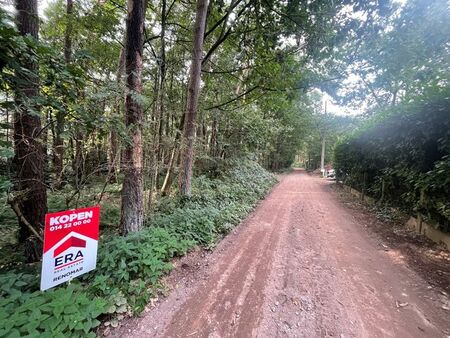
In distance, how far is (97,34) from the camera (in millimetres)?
6117

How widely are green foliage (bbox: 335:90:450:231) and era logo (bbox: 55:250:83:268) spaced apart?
5.51m

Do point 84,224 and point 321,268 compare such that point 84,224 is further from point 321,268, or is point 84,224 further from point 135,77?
point 321,268

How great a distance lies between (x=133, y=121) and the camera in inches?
137

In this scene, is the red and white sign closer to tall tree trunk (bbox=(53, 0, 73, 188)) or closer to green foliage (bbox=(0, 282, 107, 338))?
green foliage (bbox=(0, 282, 107, 338))

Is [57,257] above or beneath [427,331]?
above

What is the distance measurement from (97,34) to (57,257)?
6.50m

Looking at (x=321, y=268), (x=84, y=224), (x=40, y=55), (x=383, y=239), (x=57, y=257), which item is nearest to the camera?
(x=40, y=55)

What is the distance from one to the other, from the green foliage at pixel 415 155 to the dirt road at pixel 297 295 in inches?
55.8

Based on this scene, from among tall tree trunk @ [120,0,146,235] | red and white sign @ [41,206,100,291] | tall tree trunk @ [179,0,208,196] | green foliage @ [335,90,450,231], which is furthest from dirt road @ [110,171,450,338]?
tall tree trunk @ [179,0,208,196]

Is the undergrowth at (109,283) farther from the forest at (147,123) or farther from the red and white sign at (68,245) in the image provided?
the red and white sign at (68,245)

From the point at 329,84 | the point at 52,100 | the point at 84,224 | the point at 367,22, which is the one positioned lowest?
the point at 84,224

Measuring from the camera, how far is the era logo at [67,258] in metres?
→ 2.09

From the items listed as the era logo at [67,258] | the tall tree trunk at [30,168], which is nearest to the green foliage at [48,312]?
the era logo at [67,258]

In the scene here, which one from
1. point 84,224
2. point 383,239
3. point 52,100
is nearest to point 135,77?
point 52,100
